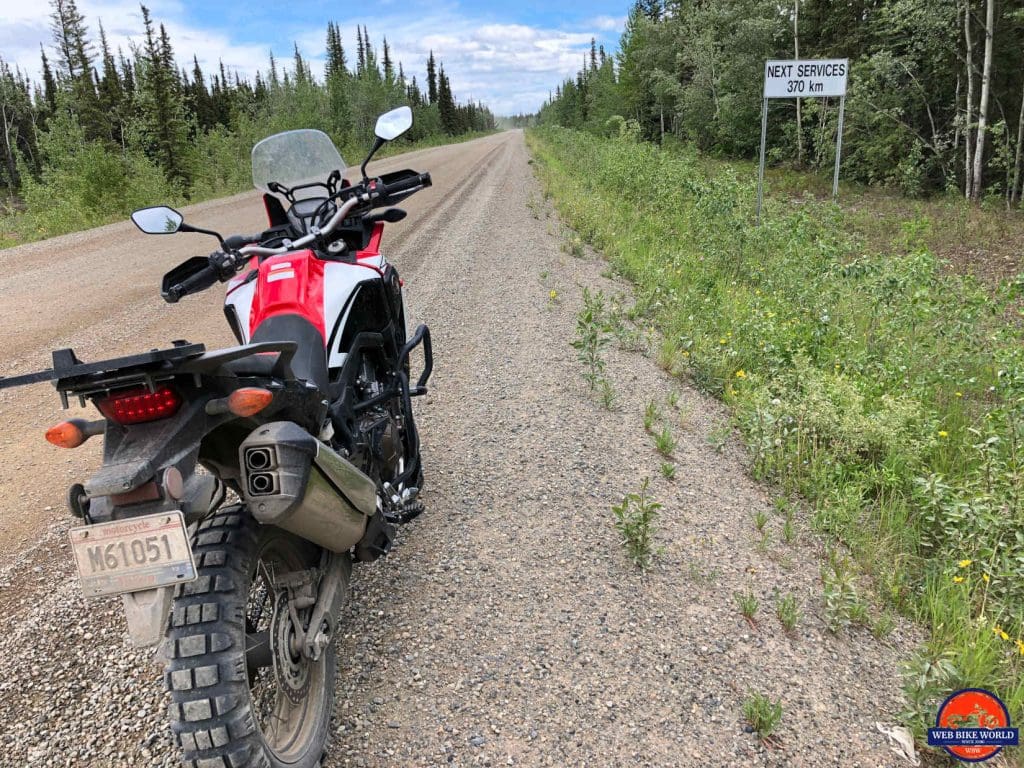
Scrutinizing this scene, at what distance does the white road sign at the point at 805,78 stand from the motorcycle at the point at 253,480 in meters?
7.86

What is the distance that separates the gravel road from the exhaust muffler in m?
0.70

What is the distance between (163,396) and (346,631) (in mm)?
1390

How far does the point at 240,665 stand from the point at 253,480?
1.50 ft

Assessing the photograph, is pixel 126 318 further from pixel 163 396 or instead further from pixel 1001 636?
pixel 1001 636

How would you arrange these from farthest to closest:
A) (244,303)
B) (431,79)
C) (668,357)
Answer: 1. (431,79)
2. (668,357)
3. (244,303)

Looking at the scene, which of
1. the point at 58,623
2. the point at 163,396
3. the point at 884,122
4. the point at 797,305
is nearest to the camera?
the point at 163,396

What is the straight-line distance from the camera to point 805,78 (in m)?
8.93

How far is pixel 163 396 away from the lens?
154 centimetres

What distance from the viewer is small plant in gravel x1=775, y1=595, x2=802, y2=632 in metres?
2.58

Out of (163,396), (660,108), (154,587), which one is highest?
(660,108)

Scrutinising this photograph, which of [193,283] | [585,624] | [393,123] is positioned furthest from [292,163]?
[585,624]

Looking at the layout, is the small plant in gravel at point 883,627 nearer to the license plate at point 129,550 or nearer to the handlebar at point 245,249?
the license plate at point 129,550

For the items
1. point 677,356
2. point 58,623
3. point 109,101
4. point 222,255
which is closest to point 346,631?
point 58,623

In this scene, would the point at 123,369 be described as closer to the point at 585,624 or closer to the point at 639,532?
the point at 585,624
